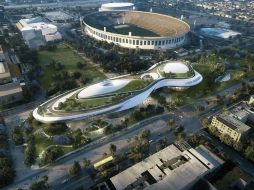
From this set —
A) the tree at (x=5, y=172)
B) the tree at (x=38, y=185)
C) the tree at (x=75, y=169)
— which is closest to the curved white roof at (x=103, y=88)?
the tree at (x=75, y=169)

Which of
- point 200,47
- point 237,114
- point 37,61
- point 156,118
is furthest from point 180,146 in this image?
point 200,47

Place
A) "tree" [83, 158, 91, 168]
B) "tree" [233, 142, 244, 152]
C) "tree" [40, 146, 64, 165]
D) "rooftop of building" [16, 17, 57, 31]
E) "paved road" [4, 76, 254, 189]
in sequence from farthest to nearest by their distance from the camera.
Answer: "rooftop of building" [16, 17, 57, 31], "tree" [233, 142, 244, 152], "tree" [40, 146, 64, 165], "tree" [83, 158, 91, 168], "paved road" [4, 76, 254, 189]

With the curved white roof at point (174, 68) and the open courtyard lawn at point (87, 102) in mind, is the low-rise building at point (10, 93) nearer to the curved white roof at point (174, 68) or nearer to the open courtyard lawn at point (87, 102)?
the open courtyard lawn at point (87, 102)

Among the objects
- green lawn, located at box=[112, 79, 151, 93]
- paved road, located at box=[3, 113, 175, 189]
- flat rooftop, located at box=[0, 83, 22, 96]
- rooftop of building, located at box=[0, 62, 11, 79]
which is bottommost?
paved road, located at box=[3, 113, 175, 189]

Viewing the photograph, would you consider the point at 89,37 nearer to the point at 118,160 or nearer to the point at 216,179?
the point at 118,160

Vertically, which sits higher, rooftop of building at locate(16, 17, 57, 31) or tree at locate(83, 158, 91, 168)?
rooftop of building at locate(16, 17, 57, 31)

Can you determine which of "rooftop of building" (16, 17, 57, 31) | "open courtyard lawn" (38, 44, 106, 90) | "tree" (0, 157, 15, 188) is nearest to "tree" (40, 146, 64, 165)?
"tree" (0, 157, 15, 188)

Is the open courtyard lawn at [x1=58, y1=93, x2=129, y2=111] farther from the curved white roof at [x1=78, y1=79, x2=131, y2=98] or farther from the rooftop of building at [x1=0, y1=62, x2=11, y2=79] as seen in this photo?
the rooftop of building at [x1=0, y1=62, x2=11, y2=79]
